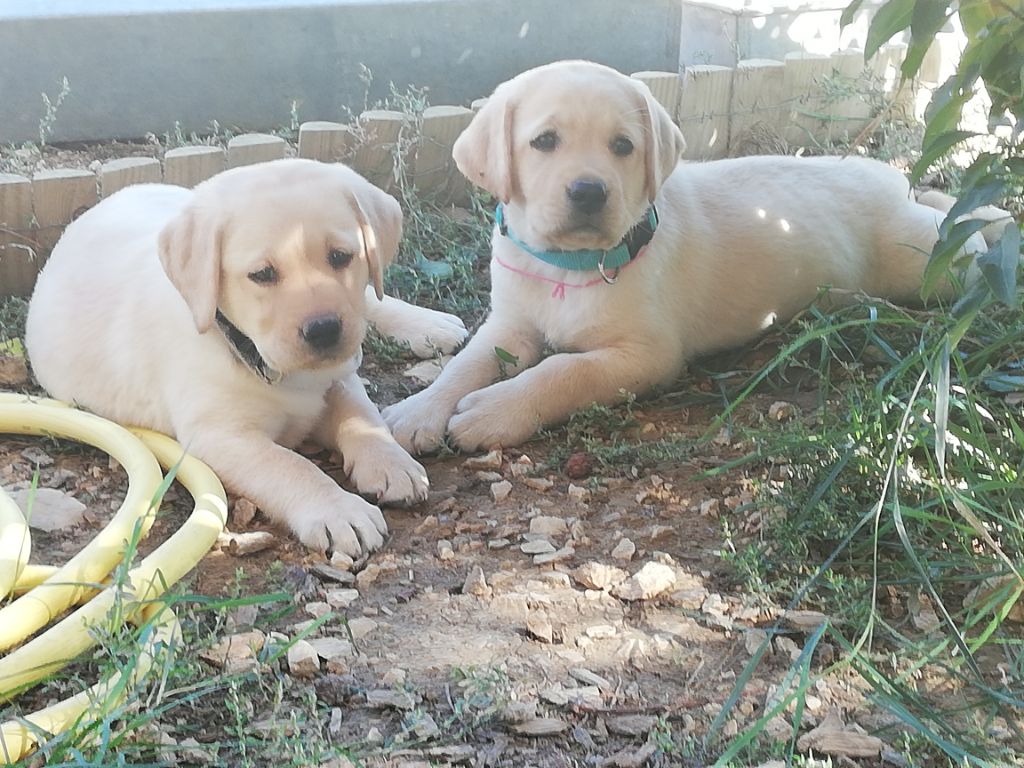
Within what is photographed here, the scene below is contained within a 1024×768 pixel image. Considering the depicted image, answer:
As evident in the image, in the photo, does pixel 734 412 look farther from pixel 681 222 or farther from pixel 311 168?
pixel 311 168

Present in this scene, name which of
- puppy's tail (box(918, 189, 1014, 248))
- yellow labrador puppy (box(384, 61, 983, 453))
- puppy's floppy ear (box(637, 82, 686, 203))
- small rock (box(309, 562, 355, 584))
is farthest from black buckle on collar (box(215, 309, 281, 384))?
puppy's tail (box(918, 189, 1014, 248))

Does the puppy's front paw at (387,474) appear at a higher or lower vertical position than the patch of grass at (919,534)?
lower

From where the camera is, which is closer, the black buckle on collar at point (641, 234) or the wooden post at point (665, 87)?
the black buckle on collar at point (641, 234)

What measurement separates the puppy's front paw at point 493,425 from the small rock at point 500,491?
0.24 meters

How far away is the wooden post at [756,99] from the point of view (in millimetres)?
6090

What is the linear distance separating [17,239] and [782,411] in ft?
10.1

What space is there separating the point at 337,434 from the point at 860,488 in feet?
5.10

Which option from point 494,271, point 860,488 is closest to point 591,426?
point 494,271

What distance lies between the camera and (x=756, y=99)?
6148 mm

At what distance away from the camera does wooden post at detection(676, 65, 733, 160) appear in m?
5.95

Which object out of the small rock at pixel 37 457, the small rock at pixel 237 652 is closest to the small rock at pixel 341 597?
the small rock at pixel 237 652

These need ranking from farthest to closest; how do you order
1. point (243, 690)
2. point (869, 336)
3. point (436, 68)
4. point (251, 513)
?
point (436, 68), point (869, 336), point (251, 513), point (243, 690)

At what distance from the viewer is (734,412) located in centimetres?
373

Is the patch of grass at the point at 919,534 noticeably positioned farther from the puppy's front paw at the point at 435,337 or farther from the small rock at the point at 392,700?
the puppy's front paw at the point at 435,337
